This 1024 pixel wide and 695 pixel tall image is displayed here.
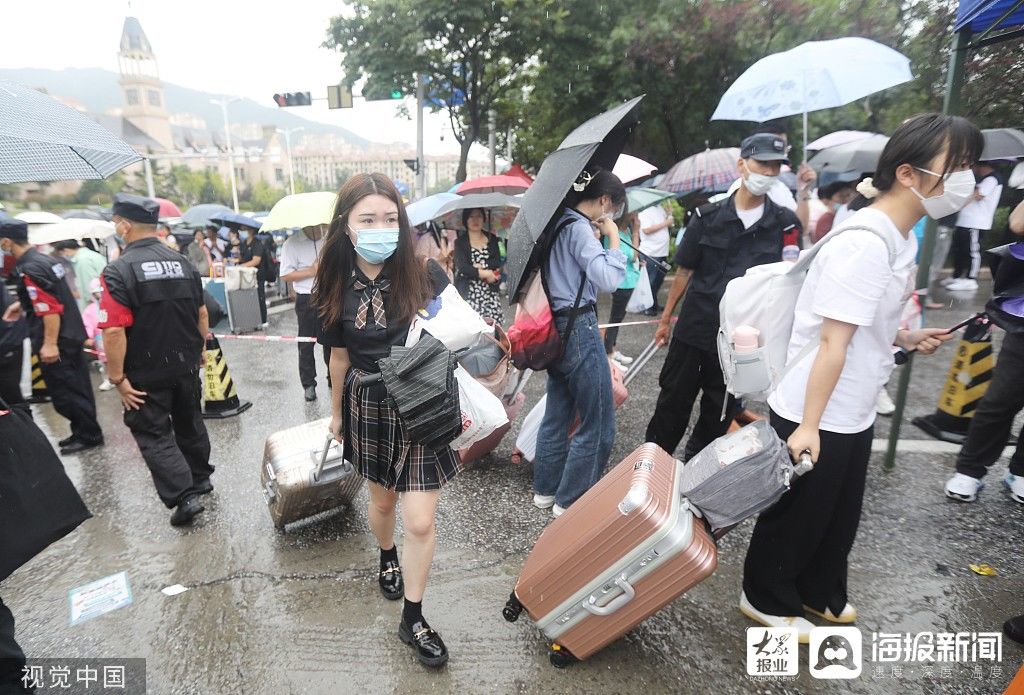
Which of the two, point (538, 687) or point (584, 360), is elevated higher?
point (584, 360)

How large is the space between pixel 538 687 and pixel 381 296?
159 centimetres

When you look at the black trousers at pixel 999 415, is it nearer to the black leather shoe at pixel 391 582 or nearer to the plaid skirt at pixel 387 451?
the plaid skirt at pixel 387 451

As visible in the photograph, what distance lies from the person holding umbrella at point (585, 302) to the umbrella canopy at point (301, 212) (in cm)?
284

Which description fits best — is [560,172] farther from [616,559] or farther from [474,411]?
[616,559]

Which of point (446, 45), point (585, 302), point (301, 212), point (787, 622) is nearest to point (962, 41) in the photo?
point (585, 302)

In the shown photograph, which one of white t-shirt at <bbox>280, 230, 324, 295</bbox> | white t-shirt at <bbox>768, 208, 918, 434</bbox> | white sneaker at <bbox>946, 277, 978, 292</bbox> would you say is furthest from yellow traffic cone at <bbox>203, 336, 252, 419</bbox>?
white sneaker at <bbox>946, 277, 978, 292</bbox>

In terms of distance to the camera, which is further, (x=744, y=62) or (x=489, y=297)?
(x=744, y=62)

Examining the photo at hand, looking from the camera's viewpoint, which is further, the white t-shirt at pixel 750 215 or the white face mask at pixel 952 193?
the white t-shirt at pixel 750 215

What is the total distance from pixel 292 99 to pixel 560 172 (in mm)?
18725

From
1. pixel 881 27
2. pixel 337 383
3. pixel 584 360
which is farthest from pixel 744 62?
pixel 337 383

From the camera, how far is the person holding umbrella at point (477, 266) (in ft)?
17.4

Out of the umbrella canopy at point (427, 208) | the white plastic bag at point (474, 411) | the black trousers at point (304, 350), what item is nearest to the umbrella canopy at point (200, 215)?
the umbrella canopy at point (427, 208)

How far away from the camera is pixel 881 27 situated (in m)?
11.2

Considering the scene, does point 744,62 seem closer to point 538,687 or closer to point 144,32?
point 538,687
